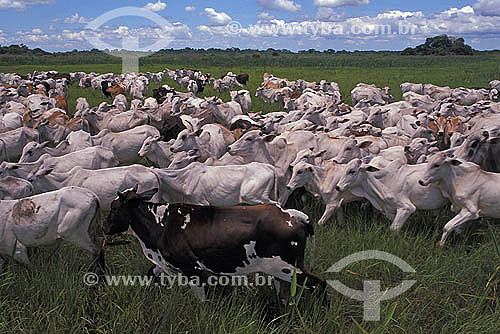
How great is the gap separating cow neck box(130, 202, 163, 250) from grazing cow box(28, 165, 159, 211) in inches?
64.4

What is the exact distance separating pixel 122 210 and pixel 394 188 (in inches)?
153

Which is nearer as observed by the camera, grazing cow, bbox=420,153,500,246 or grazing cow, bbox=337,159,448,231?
grazing cow, bbox=420,153,500,246

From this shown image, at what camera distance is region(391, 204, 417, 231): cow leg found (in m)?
6.57

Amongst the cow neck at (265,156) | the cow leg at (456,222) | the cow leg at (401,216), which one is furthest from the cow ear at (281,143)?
the cow leg at (456,222)

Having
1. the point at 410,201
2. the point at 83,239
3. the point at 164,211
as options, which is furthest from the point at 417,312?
the point at 83,239

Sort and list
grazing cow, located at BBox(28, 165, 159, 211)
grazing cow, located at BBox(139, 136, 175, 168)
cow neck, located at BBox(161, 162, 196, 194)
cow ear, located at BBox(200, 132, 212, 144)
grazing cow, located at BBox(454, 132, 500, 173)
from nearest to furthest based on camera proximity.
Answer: grazing cow, located at BBox(28, 165, 159, 211), cow neck, located at BBox(161, 162, 196, 194), grazing cow, located at BBox(454, 132, 500, 173), grazing cow, located at BBox(139, 136, 175, 168), cow ear, located at BBox(200, 132, 212, 144)

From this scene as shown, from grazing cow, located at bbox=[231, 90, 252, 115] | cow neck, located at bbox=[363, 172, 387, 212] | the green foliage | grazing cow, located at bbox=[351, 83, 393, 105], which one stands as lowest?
cow neck, located at bbox=[363, 172, 387, 212]

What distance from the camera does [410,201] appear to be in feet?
22.2

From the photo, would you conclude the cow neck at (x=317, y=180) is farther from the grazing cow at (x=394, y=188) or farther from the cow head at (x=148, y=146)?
the cow head at (x=148, y=146)

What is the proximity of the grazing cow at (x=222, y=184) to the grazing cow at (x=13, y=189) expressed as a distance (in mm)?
1695

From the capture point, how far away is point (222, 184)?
6758mm

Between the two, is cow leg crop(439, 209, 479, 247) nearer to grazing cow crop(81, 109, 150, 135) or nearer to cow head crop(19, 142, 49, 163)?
cow head crop(19, 142, 49, 163)

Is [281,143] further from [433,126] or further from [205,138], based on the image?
[433,126]

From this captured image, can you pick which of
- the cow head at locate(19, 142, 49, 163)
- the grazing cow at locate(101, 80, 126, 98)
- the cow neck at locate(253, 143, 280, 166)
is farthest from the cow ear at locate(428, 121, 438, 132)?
the grazing cow at locate(101, 80, 126, 98)
